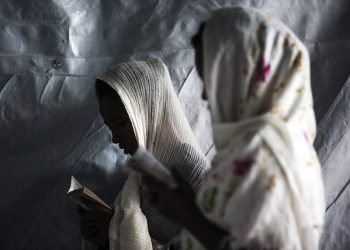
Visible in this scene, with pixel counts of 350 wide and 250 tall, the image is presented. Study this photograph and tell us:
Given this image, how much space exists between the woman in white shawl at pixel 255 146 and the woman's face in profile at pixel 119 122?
58 cm

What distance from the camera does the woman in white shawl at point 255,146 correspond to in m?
0.76

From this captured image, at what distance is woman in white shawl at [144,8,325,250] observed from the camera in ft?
2.49

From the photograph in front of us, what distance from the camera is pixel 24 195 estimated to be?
5.85 feet

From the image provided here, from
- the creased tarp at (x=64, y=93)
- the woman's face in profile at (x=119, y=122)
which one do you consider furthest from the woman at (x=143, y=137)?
the creased tarp at (x=64, y=93)

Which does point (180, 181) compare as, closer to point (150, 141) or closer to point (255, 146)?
point (255, 146)

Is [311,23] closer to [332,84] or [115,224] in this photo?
[332,84]

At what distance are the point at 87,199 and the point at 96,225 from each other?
0.36ft

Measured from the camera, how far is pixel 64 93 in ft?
5.84

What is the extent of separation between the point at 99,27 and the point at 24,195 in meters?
0.61

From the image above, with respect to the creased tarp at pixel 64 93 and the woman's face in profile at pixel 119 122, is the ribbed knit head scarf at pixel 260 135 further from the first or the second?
the creased tarp at pixel 64 93

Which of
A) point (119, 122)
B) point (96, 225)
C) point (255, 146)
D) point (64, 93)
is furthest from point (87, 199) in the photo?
point (255, 146)

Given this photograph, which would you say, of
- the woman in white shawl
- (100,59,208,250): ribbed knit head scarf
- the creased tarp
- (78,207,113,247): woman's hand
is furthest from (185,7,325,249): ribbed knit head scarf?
the creased tarp

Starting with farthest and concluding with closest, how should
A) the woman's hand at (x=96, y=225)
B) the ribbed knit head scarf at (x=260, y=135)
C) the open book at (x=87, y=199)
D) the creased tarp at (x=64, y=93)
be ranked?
the creased tarp at (x=64, y=93) → the woman's hand at (x=96, y=225) → the open book at (x=87, y=199) → the ribbed knit head scarf at (x=260, y=135)

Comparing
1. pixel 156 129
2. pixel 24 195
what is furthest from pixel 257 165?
pixel 24 195
